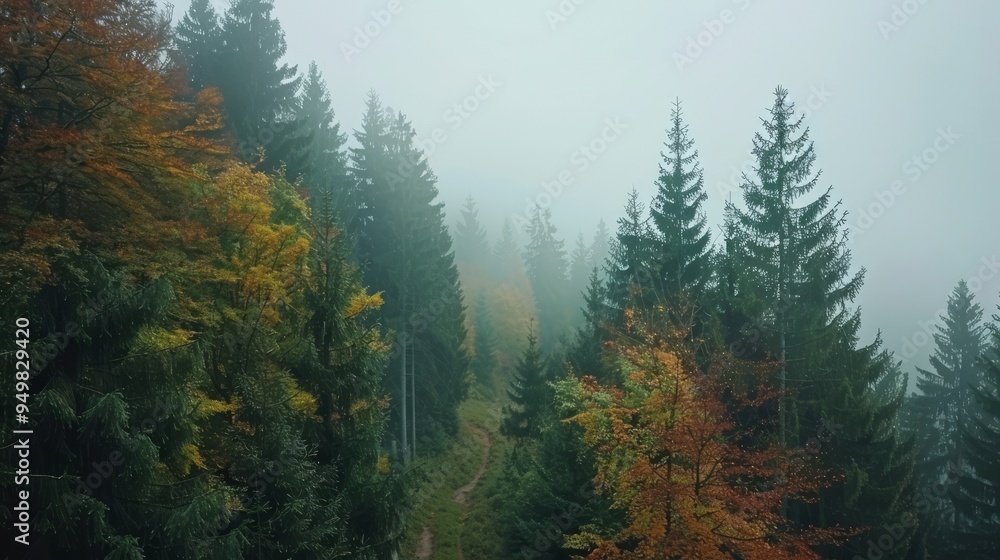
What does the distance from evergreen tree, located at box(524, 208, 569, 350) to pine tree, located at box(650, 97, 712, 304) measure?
137ft

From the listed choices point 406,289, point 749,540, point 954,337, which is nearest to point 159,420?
point 749,540

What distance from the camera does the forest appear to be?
8945mm

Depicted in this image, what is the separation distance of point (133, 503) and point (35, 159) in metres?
6.34

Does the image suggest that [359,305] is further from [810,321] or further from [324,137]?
[324,137]

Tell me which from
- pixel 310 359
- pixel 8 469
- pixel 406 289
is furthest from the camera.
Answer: pixel 406 289

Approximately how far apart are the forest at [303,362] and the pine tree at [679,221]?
11 centimetres

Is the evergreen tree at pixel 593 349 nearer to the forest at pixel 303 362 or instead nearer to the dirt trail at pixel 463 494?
the forest at pixel 303 362

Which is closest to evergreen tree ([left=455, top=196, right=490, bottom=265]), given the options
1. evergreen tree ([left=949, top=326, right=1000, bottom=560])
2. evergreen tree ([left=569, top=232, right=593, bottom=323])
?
evergreen tree ([left=569, top=232, right=593, bottom=323])

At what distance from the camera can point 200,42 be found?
92.8 ft

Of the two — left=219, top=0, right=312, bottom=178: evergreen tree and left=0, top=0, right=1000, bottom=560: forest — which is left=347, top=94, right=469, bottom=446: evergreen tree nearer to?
left=0, top=0, right=1000, bottom=560: forest

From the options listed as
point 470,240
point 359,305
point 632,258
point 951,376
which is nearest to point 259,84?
point 359,305

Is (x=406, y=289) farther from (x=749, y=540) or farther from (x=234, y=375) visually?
(x=749, y=540)

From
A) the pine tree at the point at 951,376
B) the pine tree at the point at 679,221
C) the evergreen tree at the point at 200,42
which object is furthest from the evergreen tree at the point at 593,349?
the pine tree at the point at 951,376

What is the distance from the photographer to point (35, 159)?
33.4ft
